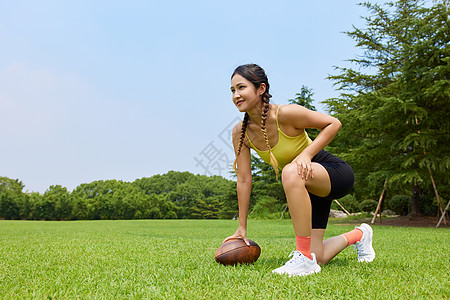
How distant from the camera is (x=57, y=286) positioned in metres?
2.53

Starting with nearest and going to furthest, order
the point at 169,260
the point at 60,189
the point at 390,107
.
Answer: the point at 169,260
the point at 390,107
the point at 60,189

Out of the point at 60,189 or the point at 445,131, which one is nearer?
the point at 445,131

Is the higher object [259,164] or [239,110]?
[259,164]

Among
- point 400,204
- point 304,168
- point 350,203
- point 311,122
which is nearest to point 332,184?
point 304,168

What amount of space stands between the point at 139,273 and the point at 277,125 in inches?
68.2

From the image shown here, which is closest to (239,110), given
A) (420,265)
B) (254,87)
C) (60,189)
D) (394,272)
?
(254,87)

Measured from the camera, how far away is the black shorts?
3.11m

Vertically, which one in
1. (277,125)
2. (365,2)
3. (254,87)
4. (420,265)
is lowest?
(420,265)

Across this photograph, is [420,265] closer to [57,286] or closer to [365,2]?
[57,286]

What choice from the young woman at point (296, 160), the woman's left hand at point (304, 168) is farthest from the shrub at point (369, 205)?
the woman's left hand at point (304, 168)

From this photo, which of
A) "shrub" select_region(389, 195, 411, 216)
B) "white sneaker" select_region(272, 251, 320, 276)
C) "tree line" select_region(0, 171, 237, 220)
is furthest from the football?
"tree line" select_region(0, 171, 237, 220)

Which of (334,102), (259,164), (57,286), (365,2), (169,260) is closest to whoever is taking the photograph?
(57,286)

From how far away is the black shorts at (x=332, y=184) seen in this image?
311cm

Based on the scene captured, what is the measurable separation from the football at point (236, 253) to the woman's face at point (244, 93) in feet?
4.09
